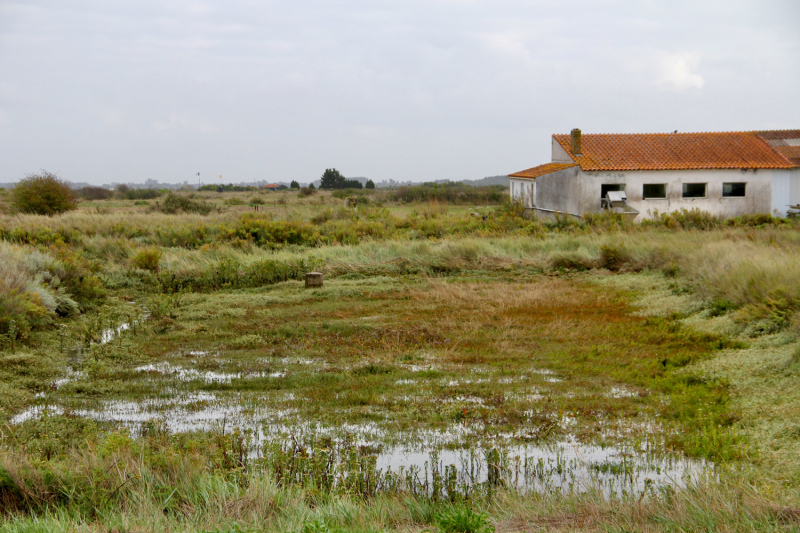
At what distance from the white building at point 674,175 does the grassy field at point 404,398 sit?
15.2 metres

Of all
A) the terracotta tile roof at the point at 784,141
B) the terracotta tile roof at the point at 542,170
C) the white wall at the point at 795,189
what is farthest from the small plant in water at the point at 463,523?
the terracotta tile roof at the point at 784,141

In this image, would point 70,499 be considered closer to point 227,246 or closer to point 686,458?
point 686,458

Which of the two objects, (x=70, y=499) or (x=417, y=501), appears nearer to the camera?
(x=70, y=499)

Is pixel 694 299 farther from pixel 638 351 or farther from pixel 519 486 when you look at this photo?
pixel 519 486

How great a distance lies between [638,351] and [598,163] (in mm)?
24753

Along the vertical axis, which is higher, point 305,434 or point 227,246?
point 227,246

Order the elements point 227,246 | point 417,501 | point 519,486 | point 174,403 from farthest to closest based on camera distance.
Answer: point 227,246 → point 174,403 → point 519,486 → point 417,501

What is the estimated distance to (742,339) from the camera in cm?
978

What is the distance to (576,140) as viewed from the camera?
34.9 meters

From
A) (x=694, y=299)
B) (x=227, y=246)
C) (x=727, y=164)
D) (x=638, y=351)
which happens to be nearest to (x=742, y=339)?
(x=638, y=351)

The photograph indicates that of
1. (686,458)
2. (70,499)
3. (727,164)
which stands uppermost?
(727,164)

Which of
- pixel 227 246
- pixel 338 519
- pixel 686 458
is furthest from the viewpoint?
pixel 227 246

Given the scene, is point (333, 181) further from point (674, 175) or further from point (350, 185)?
point (674, 175)

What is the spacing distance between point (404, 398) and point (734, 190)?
32171 mm
